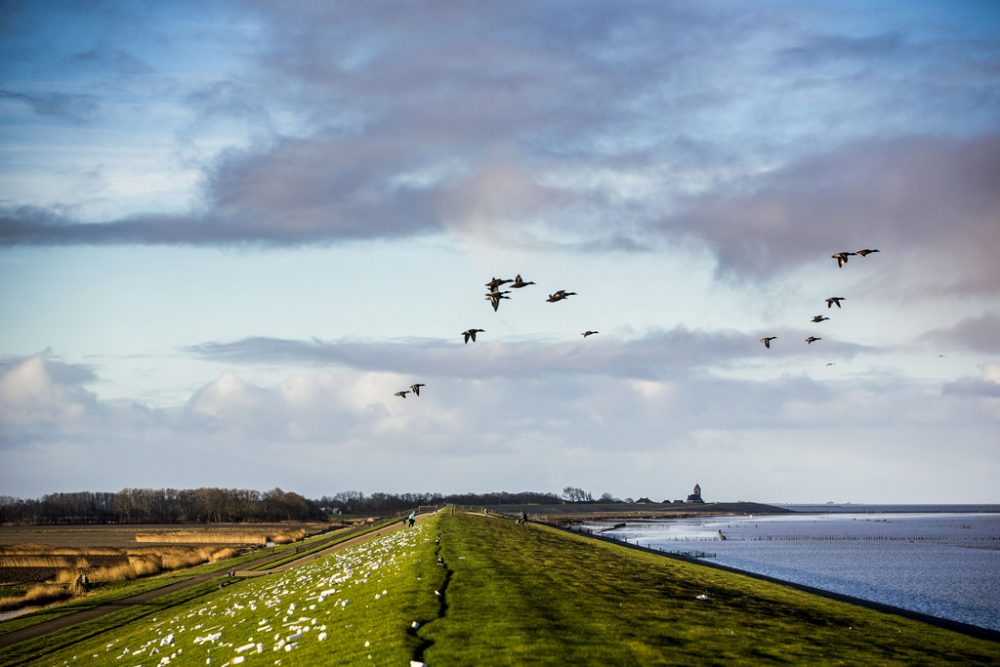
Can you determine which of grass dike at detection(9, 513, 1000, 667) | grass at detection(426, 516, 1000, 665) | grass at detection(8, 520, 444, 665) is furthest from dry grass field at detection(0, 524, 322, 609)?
grass at detection(426, 516, 1000, 665)

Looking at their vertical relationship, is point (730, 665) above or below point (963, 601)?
above

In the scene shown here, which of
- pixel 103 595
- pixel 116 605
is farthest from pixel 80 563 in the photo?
pixel 116 605

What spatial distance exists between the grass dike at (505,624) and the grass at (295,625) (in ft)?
0.31

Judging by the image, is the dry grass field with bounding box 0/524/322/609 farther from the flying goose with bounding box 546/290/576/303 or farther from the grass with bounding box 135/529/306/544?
the flying goose with bounding box 546/290/576/303

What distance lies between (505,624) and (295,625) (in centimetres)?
885

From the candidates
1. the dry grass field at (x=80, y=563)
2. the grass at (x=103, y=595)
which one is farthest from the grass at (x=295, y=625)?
the dry grass field at (x=80, y=563)

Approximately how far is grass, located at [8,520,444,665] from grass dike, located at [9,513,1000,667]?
0.31 feet

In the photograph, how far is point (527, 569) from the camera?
132 ft

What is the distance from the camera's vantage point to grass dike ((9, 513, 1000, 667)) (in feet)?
75.7

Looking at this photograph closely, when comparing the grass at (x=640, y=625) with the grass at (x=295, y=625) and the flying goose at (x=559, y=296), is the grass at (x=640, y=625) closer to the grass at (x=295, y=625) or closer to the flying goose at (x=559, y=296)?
the grass at (x=295, y=625)

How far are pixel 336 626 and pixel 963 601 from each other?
58759 mm

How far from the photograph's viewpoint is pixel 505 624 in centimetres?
2478

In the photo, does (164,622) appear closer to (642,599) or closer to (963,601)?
(642,599)

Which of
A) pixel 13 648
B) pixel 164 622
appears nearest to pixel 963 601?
pixel 164 622
